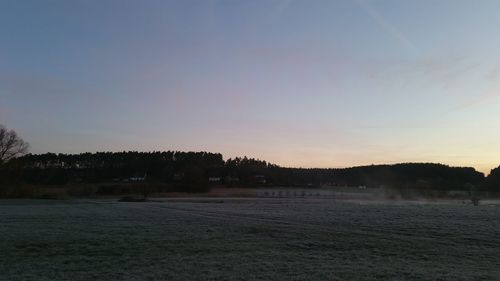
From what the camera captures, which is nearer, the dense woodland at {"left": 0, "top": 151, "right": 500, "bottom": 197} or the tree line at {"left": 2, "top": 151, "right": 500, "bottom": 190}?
the dense woodland at {"left": 0, "top": 151, "right": 500, "bottom": 197}

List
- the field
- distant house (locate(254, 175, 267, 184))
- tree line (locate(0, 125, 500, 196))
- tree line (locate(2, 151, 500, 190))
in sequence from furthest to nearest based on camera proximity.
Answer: distant house (locate(254, 175, 267, 184)) < tree line (locate(2, 151, 500, 190)) < tree line (locate(0, 125, 500, 196)) < the field

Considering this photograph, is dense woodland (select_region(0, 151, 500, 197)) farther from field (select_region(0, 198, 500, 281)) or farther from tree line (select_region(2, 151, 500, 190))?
field (select_region(0, 198, 500, 281))

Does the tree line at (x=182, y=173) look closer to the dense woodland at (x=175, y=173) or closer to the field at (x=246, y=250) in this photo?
the dense woodland at (x=175, y=173)

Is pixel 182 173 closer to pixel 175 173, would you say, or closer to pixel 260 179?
pixel 175 173

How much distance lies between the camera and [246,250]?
23.3m

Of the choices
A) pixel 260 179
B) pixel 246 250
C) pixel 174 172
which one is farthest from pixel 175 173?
pixel 246 250

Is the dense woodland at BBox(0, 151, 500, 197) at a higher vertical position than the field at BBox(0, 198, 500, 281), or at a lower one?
higher

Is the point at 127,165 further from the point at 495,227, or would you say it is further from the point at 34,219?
the point at 495,227

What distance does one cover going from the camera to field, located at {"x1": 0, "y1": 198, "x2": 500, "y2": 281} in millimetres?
17938

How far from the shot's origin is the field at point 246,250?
Result: 17.9 meters

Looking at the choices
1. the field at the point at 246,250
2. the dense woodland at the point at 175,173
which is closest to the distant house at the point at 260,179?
the dense woodland at the point at 175,173

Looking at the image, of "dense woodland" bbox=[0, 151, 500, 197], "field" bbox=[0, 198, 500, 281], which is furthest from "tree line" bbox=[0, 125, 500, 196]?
"field" bbox=[0, 198, 500, 281]

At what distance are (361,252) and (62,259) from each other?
13.0 m

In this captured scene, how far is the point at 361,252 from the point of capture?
2289 centimetres
